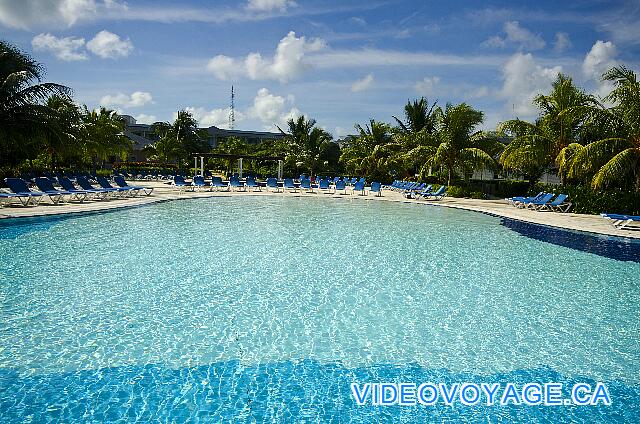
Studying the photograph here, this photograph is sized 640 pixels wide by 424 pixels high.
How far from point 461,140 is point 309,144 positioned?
14213 millimetres

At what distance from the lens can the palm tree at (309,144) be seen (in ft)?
116

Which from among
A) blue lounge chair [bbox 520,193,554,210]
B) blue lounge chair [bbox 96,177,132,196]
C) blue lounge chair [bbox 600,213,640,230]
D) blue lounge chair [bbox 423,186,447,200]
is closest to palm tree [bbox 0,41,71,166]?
blue lounge chair [bbox 96,177,132,196]

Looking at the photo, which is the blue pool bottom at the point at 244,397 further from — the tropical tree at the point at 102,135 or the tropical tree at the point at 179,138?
the tropical tree at the point at 179,138

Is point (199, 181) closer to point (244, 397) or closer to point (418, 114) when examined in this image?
point (418, 114)

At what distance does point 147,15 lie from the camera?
1369 centimetres

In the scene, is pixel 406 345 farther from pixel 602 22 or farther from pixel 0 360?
pixel 602 22

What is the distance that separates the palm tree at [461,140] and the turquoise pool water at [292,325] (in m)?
13.8

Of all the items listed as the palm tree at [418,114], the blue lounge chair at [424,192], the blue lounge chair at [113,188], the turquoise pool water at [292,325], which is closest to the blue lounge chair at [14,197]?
the blue lounge chair at [113,188]

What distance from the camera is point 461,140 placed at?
25.1 meters

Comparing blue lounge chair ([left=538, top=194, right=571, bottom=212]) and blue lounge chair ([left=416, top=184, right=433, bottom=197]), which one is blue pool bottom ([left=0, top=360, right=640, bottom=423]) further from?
blue lounge chair ([left=416, top=184, right=433, bottom=197])

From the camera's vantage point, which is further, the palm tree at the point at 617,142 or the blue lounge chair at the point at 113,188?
the blue lounge chair at the point at 113,188

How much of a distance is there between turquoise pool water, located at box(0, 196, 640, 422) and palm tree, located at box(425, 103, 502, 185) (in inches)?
545

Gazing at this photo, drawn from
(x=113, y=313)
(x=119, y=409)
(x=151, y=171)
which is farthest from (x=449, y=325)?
(x=151, y=171)

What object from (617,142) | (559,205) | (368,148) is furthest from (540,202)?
(368,148)
